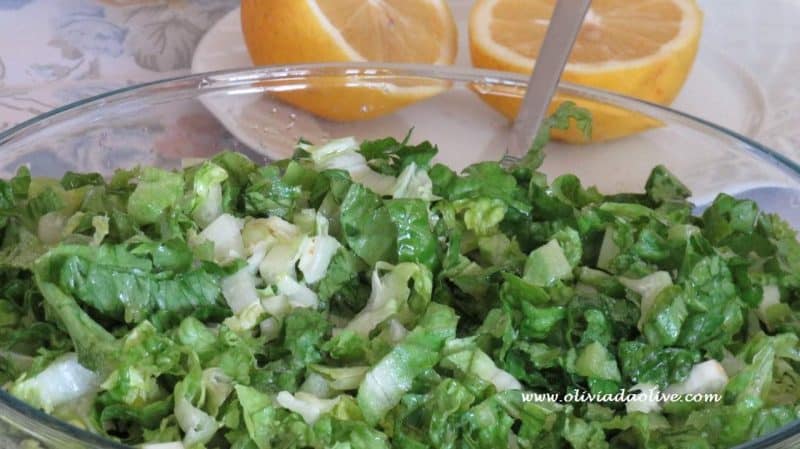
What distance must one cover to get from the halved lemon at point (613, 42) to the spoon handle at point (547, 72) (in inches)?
6.1

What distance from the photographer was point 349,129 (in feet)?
3.48

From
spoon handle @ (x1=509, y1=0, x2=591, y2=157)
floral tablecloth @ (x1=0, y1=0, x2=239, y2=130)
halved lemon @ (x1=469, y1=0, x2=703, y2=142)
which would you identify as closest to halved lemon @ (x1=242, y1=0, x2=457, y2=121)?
halved lemon @ (x1=469, y1=0, x2=703, y2=142)

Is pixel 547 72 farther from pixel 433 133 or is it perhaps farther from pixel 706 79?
pixel 706 79

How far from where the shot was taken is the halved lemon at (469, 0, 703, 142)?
1167 millimetres

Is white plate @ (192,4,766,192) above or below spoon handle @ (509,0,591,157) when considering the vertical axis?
below

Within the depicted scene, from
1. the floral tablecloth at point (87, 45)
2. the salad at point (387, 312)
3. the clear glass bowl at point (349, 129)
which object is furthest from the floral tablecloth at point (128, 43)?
the salad at point (387, 312)

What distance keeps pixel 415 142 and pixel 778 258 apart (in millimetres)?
406

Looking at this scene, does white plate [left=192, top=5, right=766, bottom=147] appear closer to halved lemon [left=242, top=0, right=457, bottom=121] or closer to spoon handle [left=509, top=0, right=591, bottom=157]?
halved lemon [left=242, top=0, right=457, bottom=121]

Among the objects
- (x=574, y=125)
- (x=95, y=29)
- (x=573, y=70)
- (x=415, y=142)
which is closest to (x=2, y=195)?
(x=415, y=142)

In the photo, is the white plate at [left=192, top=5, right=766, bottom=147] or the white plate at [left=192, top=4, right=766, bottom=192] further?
the white plate at [left=192, top=5, right=766, bottom=147]

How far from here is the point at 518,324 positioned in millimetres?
676

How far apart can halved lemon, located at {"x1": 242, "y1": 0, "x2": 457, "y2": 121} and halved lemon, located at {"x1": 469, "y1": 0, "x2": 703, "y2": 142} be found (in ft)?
0.17

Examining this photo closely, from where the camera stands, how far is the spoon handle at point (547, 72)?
988 mm

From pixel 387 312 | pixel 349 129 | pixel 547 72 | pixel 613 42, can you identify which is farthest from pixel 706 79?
pixel 387 312
